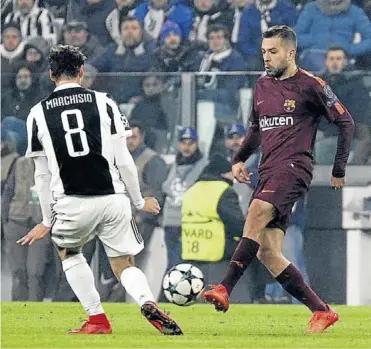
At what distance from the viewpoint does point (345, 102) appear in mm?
15805

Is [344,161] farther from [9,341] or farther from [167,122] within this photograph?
[167,122]

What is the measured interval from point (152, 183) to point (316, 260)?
2.13m

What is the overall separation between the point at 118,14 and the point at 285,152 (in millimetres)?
7611

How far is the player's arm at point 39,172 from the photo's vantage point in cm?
929

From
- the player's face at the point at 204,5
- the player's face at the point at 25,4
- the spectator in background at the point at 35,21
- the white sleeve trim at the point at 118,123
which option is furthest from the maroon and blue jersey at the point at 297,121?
the player's face at the point at 25,4

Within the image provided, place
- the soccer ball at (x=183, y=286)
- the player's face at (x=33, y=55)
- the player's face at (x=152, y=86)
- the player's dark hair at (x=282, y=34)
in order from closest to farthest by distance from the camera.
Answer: the player's dark hair at (x=282, y=34)
the soccer ball at (x=183, y=286)
the player's face at (x=152, y=86)
the player's face at (x=33, y=55)

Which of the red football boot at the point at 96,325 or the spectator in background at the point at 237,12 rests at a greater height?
the spectator in background at the point at 237,12

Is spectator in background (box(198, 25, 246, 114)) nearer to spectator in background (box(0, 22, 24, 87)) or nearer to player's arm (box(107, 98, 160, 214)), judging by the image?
spectator in background (box(0, 22, 24, 87))

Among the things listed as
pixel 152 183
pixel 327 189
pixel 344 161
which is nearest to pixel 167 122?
pixel 152 183

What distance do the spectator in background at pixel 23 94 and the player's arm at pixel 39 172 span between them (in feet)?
24.4

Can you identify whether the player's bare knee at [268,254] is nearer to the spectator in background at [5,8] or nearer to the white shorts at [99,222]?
the white shorts at [99,222]

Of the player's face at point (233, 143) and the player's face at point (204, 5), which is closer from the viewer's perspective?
the player's face at point (233, 143)

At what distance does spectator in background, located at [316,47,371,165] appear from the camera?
15.7m

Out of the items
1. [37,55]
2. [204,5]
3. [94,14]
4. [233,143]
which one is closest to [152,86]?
[204,5]
